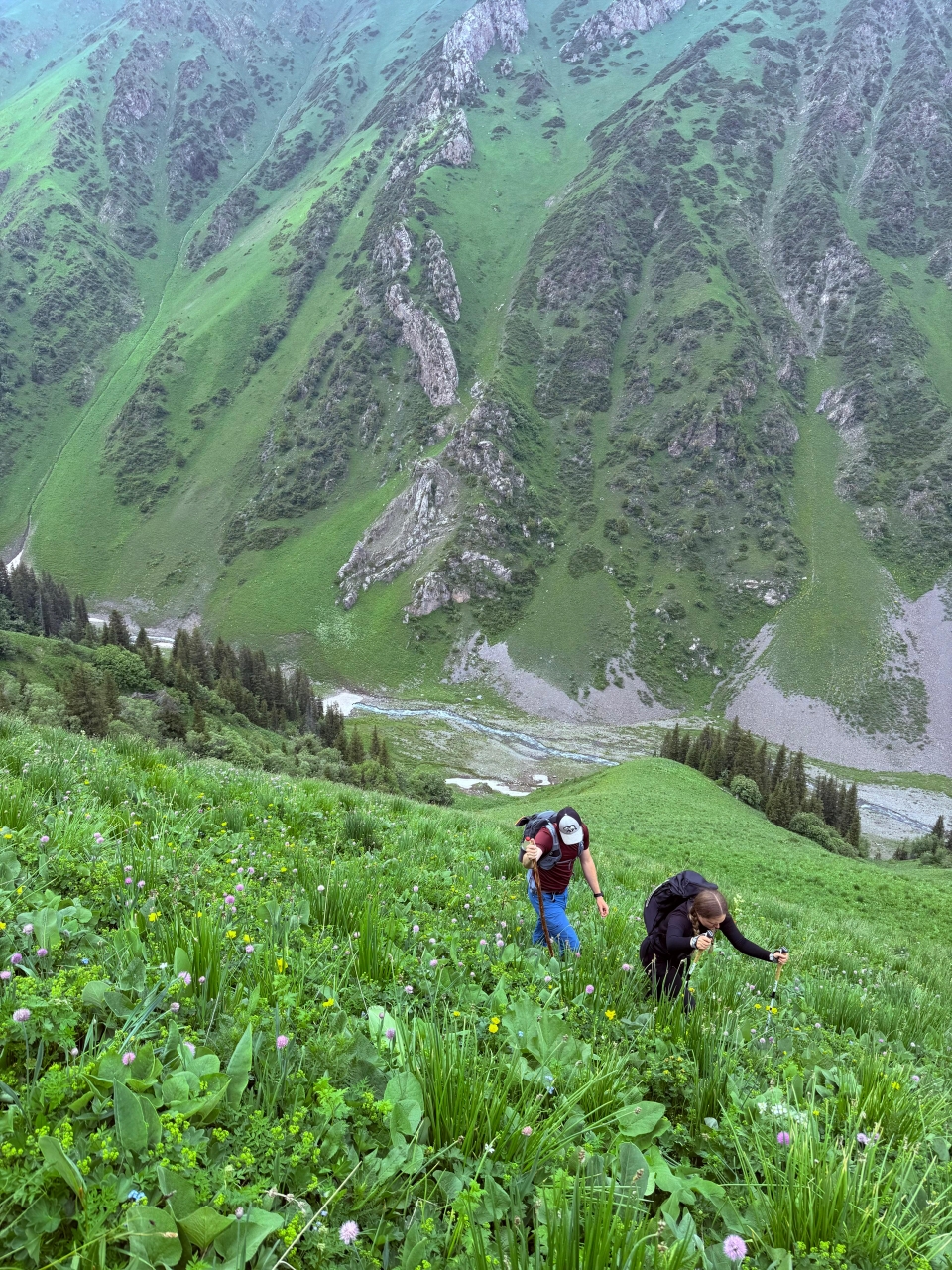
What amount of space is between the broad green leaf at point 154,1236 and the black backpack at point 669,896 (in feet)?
13.8

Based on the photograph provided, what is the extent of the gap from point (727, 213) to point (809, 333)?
5333cm

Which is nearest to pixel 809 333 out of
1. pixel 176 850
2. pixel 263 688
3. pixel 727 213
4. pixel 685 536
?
pixel 727 213

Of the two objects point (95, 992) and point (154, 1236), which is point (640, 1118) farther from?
point (95, 992)

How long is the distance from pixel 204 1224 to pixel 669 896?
4375 millimetres

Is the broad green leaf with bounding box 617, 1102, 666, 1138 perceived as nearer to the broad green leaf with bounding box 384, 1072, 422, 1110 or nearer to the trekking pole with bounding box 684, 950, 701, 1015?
the broad green leaf with bounding box 384, 1072, 422, 1110

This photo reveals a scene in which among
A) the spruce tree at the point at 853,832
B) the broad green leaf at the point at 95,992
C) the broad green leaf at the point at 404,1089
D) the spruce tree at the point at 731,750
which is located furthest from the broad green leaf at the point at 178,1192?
the spruce tree at the point at 731,750

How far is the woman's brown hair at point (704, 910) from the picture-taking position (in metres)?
4.98

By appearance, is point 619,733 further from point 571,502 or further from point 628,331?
point 628,331

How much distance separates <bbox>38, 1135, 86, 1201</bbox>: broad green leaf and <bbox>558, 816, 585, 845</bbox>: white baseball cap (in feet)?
17.3

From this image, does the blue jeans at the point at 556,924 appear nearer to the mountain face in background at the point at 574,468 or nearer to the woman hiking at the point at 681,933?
the woman hiking at the point at 681,933

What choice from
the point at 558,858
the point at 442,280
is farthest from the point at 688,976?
the point at 442,280

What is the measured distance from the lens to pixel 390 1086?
96.7 inches

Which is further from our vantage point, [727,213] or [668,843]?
[727,213]

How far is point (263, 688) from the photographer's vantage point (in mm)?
88375
